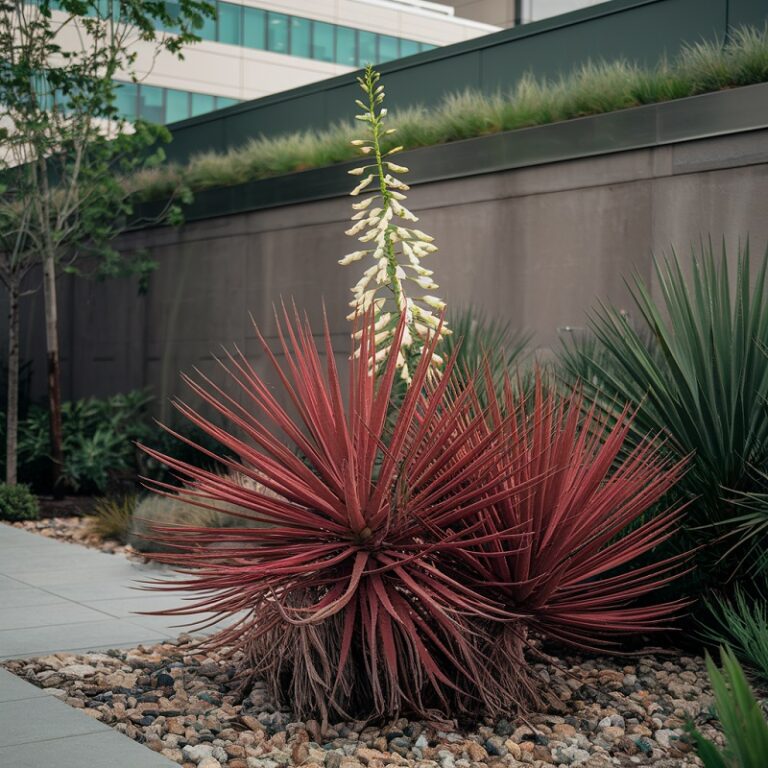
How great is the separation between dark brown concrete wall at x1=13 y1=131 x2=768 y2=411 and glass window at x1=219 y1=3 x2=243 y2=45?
3207cm

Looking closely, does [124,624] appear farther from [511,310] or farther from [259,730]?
[511,310]

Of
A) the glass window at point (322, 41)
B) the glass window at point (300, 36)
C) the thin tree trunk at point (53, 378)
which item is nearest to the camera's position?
the thin tree trunk at point (53, 378)

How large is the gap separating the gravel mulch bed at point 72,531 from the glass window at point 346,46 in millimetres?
40443

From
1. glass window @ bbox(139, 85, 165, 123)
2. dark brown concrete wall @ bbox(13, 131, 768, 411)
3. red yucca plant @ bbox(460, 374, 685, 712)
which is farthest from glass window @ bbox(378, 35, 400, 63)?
red yucca plant @ bbox(460, 374, 685, 712)

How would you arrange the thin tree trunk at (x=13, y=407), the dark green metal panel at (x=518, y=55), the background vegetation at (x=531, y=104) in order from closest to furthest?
the background vegetation at (x=531, y=104) → the dark green metal panel at (x=518, y=55) → the thin tree trunk at (x=13, y=407)

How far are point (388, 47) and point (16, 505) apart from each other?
141ft

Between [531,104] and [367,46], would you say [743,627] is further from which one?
[367,46]

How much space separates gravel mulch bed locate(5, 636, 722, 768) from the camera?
14.0 ft

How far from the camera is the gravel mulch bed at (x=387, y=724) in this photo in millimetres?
4258

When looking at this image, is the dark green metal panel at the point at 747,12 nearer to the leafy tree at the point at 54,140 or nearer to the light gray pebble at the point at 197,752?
the leafy tree at the point at 54,140

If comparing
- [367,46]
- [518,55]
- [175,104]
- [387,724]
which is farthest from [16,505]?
[367,46]

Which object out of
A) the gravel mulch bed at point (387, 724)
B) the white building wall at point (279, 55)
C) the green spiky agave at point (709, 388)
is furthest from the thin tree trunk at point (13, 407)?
the white building wall at point (279, 55)

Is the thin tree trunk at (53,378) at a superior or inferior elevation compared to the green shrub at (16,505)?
superior

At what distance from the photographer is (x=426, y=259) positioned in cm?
1111
